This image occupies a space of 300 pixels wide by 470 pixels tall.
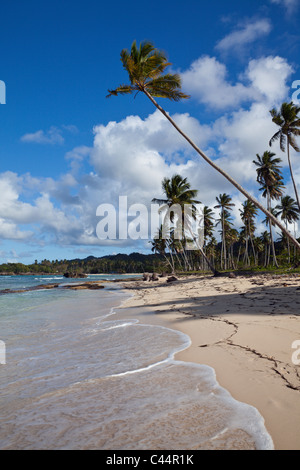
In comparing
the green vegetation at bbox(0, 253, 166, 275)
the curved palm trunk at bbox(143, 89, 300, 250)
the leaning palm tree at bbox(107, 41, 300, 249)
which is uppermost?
the leaning palm tree at bbox(107, 41, 300, 249)

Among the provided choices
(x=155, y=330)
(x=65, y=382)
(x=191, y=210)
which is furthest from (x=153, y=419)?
(x=191, y=210)

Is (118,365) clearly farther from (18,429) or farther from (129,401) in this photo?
(18,429)

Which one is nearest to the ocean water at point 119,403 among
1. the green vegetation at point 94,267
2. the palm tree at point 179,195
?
the palm tree at point 179,195

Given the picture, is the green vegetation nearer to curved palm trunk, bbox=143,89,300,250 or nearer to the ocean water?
curved palm trunk, bbox=143,89,300,250

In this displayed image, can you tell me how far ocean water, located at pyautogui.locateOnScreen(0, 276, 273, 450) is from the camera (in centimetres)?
208

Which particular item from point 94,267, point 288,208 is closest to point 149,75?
point 288,208

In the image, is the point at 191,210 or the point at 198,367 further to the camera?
the point at 191,210

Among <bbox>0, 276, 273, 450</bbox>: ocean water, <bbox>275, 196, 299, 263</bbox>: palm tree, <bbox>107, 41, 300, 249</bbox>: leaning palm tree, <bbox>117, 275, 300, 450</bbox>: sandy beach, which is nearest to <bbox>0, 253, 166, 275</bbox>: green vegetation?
<bbox>275, 196, 299, 263</bbox>: palm tree

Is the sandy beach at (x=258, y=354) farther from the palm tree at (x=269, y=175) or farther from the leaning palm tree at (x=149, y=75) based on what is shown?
the palm tree at (x=269, y=175)

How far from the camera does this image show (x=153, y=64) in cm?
1194

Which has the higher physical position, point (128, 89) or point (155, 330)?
point (128, 89)

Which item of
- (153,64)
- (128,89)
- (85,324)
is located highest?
(153,64)

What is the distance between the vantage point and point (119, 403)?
8.86 ft
